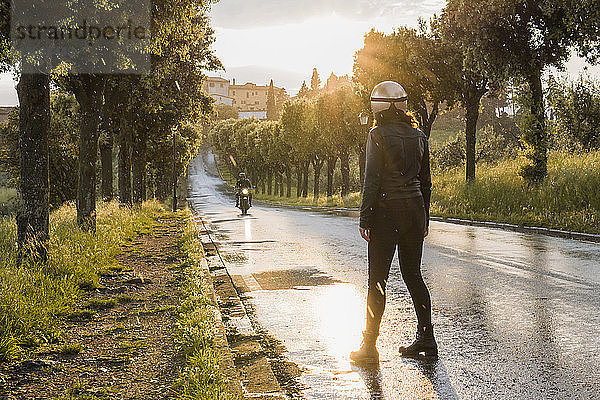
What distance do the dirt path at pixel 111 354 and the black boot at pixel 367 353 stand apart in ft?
4.80

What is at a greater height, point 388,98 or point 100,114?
point 100,114

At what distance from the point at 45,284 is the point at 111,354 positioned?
8.97ft

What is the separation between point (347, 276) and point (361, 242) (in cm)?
520

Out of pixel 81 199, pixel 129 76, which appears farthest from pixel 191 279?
pixel 129 76

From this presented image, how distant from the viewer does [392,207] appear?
Result: 5.20 metres

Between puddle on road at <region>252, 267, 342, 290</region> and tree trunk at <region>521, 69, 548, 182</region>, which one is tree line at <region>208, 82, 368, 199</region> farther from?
puddle on road at <region>252, 267, 342, 290</region>

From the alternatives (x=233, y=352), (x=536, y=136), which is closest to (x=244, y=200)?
(x=536, y=136)

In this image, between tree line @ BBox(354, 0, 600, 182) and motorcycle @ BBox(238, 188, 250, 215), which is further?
motorcycle @ BBox(238, 188, 250, 215)

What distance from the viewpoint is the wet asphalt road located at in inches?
184

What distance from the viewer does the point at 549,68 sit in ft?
70.1

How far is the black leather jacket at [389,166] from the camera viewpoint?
518 centimetres

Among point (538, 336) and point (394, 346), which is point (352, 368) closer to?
point (394, 346)

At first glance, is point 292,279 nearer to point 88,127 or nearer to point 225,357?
point 225,357

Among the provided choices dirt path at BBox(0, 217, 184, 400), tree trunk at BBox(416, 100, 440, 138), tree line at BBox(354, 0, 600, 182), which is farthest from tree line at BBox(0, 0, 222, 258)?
tree trunk at BBox(416, 100, 440, 138)
